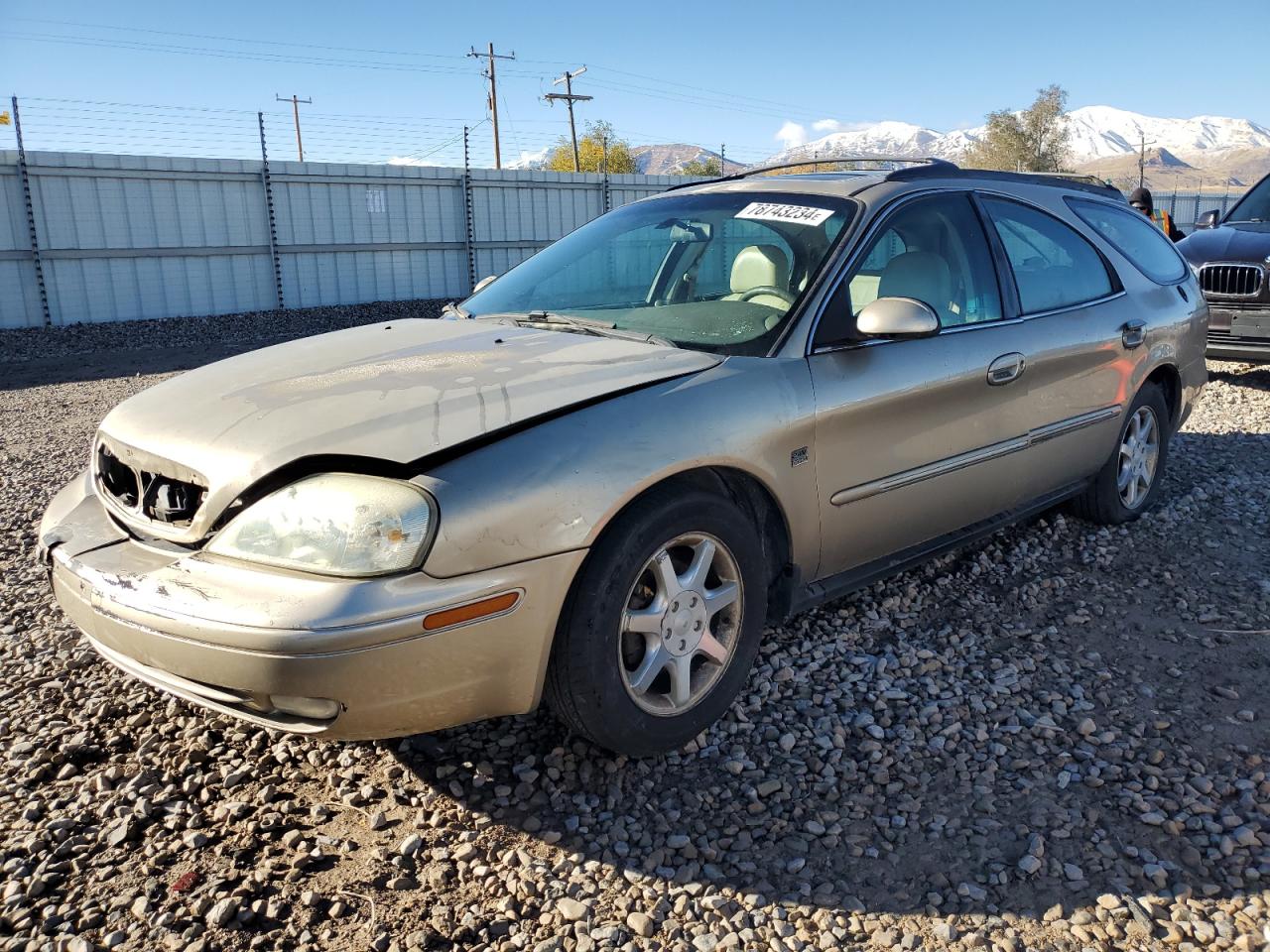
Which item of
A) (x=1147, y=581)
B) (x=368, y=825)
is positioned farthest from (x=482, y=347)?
(x=1147, y=581)

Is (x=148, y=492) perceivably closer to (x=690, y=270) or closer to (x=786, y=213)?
(x=690, y=270)

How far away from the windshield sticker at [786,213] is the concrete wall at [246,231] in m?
13.9

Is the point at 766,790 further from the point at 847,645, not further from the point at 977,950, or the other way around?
the point at 847,645

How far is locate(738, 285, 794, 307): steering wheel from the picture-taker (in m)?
3.25

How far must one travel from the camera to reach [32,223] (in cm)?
1404

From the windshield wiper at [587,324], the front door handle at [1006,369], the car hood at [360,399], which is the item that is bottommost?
the front door handle at [1006,369]

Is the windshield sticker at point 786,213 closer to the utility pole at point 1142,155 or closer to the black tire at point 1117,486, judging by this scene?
the black tire at point 1117,486

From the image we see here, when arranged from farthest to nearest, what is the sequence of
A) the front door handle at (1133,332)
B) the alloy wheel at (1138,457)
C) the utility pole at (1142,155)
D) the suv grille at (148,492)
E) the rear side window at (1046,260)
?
the utility pole at (1142,155)
the alloy wheel at (1138,457)
the front door handle at (1133,332)
the rear side window at (1046,260)
the suv grille at (148,492)

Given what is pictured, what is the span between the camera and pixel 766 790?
2.71 m

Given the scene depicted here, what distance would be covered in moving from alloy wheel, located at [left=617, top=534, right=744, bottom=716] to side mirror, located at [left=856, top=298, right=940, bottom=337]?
895mm

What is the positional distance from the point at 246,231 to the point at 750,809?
1602cm

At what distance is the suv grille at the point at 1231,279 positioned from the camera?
26.7ft

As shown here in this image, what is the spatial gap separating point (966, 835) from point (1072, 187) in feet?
11.3

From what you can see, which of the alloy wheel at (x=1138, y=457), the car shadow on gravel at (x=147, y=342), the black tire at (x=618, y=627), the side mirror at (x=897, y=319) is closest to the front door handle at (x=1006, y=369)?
the side mirror at (x=897, y=319)
